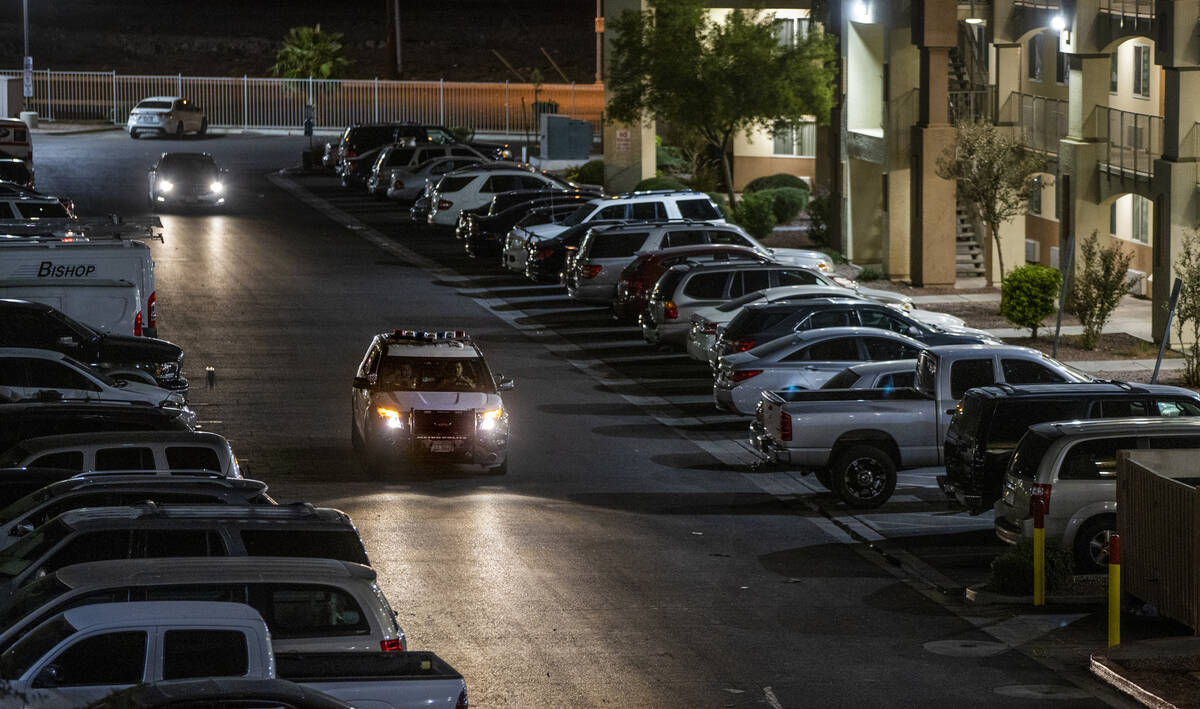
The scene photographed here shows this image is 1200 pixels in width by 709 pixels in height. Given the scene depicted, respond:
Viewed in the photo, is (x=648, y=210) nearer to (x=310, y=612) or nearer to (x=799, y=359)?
(x=799, y=359)

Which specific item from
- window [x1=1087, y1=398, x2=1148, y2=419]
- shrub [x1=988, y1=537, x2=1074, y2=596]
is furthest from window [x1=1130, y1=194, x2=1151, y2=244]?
shrub [x1=988, y1=537, x2=1074, y2=596]

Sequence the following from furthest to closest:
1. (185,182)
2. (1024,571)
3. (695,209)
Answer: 1. (185,182)
2. (695,209)
3. (1024,571)

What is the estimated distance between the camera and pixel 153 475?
16203 mm

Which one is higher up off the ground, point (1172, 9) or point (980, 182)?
point (1172, 9)

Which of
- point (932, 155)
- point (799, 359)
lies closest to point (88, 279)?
point (799, 359)

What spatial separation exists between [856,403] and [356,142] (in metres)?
40.0

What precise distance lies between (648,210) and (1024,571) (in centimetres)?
2319

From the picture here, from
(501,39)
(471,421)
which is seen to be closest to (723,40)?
(471,421)

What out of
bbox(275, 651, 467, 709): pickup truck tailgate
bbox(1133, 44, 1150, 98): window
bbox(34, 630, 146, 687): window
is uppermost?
bbox(1133, 44, 1150, 98): window

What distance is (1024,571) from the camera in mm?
16875

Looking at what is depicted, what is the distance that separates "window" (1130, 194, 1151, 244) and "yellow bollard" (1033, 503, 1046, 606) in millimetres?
24266

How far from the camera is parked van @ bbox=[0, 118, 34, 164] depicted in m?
54.7

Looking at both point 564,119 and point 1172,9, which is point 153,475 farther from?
point 564,119

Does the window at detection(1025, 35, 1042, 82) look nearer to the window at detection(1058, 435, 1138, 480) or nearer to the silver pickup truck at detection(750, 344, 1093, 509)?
the silver pickup truck at detection(750, 344, 1093, 509)
